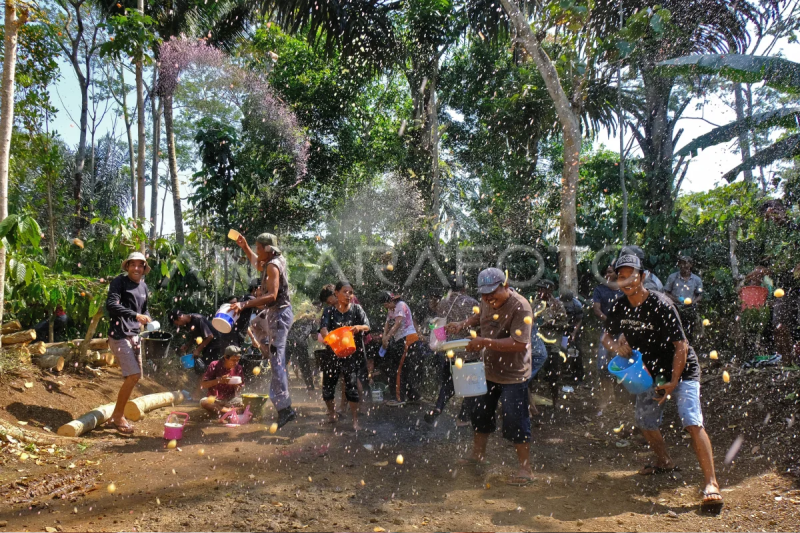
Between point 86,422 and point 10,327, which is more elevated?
point 10,327

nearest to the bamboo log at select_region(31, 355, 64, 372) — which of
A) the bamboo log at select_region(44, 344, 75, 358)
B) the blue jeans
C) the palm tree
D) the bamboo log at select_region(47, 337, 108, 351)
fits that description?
the bamboo log at select_region(44, 344, 75, 358)

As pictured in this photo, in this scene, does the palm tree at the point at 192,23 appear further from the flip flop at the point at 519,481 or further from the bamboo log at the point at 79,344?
the flip flop at the point at 519,481

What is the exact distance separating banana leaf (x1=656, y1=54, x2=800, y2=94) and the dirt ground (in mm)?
4068

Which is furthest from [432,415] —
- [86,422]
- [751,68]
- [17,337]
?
[751,68]

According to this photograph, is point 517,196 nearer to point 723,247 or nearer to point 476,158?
point 476,158

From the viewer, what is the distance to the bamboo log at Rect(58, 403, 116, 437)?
553cm

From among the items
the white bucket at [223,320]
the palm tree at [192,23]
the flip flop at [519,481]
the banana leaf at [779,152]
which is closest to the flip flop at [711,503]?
the flip flop at [519,481]

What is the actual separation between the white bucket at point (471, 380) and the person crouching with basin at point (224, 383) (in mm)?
2978

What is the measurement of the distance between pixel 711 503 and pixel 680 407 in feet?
2.13

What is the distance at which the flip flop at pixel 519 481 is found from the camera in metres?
4.63

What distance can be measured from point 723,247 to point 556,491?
6.99 meters

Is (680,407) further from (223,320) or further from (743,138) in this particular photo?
(743,138)

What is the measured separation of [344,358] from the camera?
6.46 metres

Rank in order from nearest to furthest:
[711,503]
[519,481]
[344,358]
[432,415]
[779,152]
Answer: [711,503] → [519,481] → [344,358] → [432,415] → [779,152]
